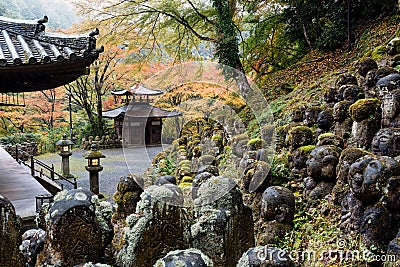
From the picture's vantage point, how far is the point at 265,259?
1.56 m

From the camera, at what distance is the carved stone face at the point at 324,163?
16.3 ft

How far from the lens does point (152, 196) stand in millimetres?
2154

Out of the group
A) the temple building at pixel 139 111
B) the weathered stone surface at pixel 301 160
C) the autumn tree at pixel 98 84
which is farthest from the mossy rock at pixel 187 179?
the autumn tree at pixel 98 84

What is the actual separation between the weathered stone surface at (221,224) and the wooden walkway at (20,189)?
3225 mm

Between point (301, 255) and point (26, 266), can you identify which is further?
point (301, 255)

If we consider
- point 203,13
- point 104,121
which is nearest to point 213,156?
point 203,13

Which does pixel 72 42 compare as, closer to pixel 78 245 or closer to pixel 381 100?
pixel 78 245

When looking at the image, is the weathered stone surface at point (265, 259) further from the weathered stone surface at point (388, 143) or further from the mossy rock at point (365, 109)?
the mossy rock at point (365, 109)

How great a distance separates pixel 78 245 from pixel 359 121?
4703 millimetres

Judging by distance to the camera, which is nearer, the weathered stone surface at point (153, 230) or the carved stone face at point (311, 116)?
the weathered stone surface at point (153, 230)

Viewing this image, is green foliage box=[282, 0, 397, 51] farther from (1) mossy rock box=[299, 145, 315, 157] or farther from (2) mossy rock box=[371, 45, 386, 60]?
(1) mossy rock box=[299, 145, 315, 157]

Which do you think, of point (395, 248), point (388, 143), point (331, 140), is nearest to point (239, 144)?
point (331, 140)

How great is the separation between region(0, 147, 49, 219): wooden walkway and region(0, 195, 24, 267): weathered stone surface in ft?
9.88

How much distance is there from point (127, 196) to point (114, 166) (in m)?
13.0
